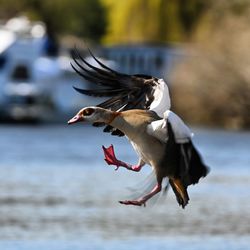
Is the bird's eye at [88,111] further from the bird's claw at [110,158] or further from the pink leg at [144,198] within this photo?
the pink leg at [144,198]

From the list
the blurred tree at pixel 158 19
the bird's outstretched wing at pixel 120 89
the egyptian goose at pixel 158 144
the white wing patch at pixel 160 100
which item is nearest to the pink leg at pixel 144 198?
the egyptian goose at pixel 158 144

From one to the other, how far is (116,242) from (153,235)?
109 cm

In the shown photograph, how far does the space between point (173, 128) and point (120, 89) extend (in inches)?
51.4

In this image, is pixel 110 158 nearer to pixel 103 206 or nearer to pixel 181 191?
pixel 181 191

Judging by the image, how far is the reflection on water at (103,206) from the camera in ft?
67.1

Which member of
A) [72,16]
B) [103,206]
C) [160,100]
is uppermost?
[160,100]

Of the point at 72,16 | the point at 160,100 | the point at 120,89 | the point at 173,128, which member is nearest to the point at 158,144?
the point at 173,128

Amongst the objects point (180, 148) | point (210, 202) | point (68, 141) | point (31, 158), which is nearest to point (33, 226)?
point (210, 202)

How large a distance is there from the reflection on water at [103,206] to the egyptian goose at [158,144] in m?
0.34

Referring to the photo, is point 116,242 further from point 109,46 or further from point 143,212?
point 109,46

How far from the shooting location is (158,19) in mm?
55625

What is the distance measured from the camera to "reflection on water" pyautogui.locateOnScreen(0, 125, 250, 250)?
2045 cm

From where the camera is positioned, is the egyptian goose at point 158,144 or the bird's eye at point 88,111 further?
the bird's eye at point 88,111

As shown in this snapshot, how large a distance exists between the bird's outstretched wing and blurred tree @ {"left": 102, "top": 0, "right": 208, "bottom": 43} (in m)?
41.5
